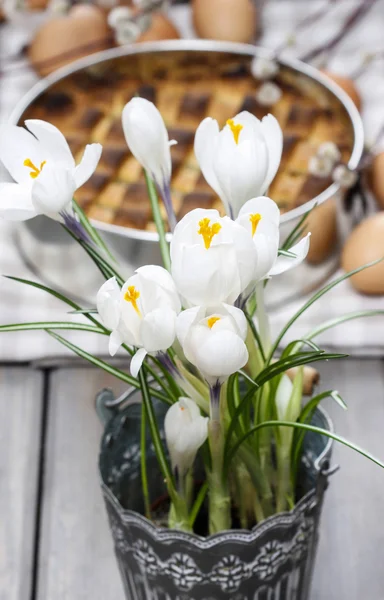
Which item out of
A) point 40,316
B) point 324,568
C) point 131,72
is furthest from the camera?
point 131,72

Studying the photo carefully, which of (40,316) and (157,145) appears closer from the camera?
(157,145)

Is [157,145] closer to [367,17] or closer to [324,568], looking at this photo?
[324,568]

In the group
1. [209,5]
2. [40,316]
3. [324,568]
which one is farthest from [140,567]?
[209,5]

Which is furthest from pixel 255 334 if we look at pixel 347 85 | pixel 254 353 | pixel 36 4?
pixel 36 4

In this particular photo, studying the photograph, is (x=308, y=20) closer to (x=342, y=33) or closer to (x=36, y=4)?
(x=342, y=33)

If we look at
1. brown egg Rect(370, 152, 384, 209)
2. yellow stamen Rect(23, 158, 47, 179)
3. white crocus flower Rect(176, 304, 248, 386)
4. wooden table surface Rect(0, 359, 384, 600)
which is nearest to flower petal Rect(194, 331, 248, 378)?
white crocus flower Rect(176, 304, 248, 386)

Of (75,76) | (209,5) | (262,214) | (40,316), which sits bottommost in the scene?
(262,214)

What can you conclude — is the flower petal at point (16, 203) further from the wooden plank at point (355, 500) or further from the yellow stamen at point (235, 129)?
the wooden plank at point (355, 500)
